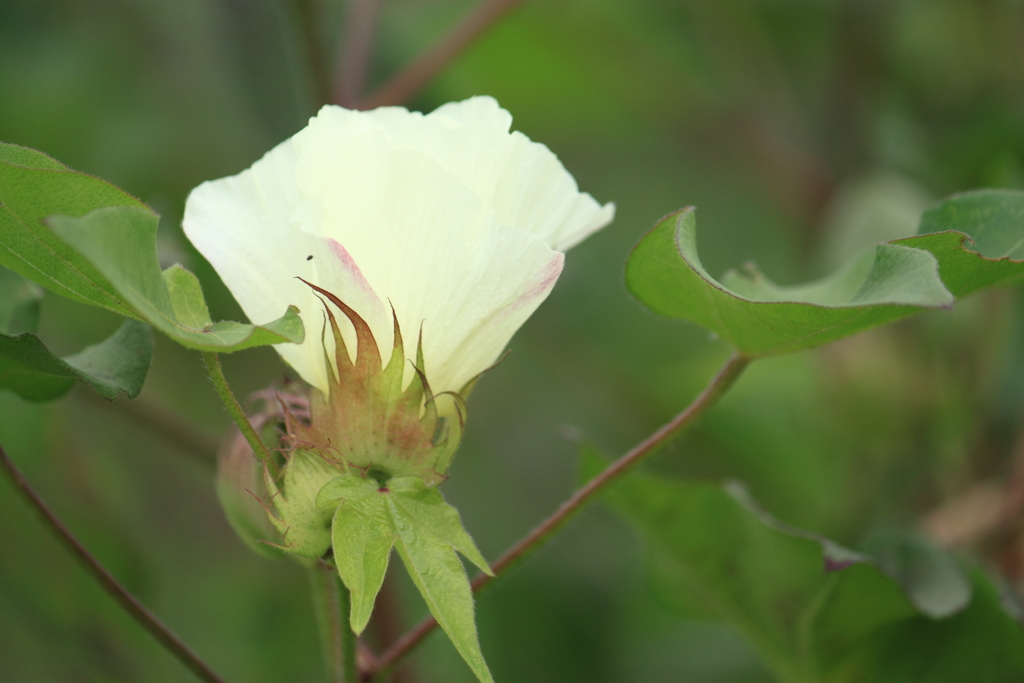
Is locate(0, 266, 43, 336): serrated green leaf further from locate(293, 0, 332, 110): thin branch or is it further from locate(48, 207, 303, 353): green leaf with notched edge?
locate(293, 0, 332, 110): thin branch

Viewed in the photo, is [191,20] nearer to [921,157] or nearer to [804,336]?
[921,157]

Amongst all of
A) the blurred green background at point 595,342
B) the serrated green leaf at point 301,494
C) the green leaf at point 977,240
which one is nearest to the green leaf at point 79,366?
the serrated green leaf at point 301,494

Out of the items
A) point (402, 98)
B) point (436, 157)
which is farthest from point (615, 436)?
point (436, 157)

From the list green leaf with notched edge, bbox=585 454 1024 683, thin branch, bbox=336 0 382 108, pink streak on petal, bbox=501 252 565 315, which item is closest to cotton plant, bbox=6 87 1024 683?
pink streak on petal, bbox=501 252 565 315

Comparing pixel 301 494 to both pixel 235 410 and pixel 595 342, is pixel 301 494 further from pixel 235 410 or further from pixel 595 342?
pixel 595 342

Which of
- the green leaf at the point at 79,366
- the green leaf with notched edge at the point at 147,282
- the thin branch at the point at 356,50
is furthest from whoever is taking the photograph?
the thin branch at the point at 356,50

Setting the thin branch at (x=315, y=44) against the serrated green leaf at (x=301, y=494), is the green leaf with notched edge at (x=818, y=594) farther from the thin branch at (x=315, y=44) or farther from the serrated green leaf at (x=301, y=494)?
the thin branch at (x=315, y=44)
